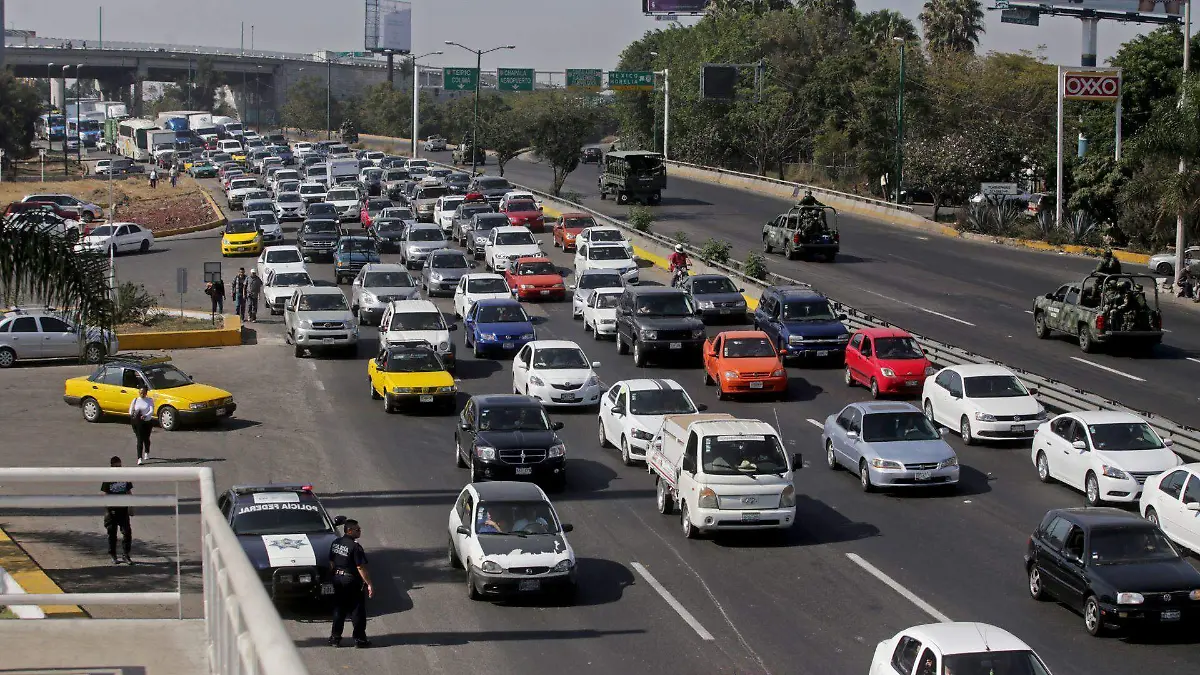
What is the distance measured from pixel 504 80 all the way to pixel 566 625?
91.3m

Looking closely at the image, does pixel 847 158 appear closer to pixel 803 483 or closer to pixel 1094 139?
pixel 1094 139

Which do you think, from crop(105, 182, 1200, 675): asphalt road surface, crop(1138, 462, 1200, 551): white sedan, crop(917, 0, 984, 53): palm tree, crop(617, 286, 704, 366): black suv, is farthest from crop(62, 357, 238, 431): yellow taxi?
crop(917, 0, 984, 53): palm tree

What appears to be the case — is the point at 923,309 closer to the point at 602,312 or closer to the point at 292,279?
the point at 602,312

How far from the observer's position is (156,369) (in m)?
31.5

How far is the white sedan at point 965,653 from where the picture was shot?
13.2 metres

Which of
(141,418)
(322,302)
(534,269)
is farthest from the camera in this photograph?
(534,269)

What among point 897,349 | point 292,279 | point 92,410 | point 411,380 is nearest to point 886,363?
point 897,349

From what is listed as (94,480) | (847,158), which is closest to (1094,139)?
(847,158)

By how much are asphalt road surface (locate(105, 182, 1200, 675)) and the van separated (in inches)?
18.8

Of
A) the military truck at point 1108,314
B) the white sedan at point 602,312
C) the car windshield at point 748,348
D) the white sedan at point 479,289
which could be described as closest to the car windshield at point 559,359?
the car windshield at point 748,348

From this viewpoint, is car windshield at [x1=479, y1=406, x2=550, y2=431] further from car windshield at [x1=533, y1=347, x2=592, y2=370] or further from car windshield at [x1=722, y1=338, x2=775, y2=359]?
car windshield at [x1=722, y1=338, x2=775, y2=359]

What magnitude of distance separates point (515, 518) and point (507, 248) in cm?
3310

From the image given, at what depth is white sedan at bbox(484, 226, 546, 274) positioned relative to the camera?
5162cm

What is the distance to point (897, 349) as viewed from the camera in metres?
33.2
